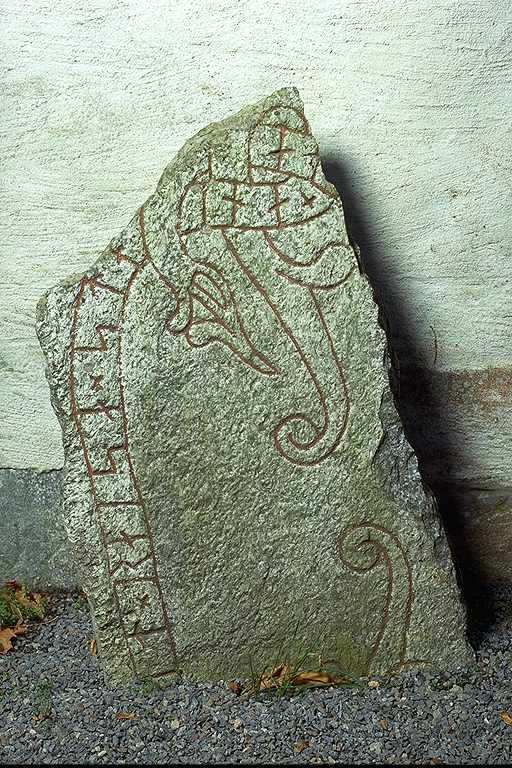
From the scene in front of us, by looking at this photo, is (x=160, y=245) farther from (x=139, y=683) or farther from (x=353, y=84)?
(x=139, y=683)

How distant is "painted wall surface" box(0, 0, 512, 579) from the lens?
10.0ft

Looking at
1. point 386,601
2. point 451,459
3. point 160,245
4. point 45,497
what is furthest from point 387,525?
point 45,497

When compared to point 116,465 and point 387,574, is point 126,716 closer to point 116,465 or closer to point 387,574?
point 116,465

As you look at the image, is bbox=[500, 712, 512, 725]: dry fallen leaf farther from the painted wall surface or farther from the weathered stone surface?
the painted wall surface

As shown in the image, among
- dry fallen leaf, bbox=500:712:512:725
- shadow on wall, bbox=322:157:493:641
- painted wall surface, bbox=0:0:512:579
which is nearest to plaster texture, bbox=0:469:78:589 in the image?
painted wall surface, bbox=0:0:512:579

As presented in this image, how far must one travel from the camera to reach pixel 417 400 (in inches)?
131

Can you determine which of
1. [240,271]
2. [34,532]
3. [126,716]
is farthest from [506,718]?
[34,532]

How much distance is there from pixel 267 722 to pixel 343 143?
61.1 inches

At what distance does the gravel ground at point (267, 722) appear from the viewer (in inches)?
104

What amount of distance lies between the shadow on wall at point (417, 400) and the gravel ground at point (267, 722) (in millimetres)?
322

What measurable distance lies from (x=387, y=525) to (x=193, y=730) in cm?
69

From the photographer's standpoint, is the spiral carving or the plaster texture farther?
the plaster texture

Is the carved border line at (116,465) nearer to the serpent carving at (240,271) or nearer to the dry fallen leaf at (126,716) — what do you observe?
the serpent carving at (240,271)

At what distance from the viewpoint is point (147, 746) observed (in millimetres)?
2697
